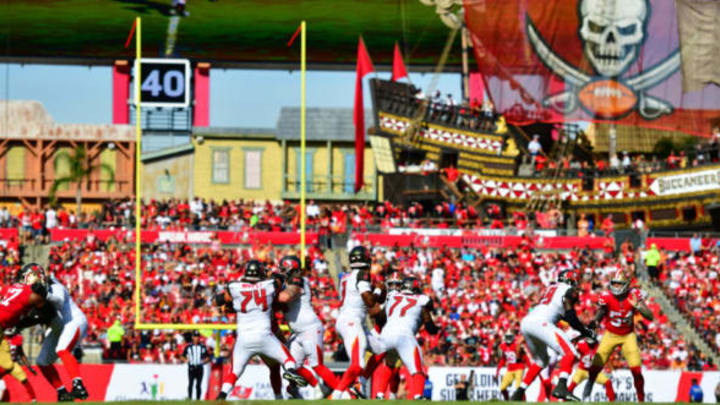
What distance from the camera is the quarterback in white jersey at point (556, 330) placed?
59.2 feet

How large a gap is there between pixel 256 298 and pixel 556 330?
4428 millimetres

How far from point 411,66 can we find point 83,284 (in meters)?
22.7

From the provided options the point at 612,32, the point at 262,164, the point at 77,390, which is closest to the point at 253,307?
the point at 77,390

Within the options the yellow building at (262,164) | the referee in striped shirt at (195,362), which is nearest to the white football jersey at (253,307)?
the referee in striped shirt at (195,362)

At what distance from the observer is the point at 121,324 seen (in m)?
31.5

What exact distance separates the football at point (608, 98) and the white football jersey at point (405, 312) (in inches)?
582

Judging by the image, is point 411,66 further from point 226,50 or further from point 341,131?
point 226,50

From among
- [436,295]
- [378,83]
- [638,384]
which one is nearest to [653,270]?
[436,295]

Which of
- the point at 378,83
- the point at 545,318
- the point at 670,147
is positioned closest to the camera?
the point at 545,318

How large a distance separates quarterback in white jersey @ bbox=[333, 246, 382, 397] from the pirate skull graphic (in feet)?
50.7

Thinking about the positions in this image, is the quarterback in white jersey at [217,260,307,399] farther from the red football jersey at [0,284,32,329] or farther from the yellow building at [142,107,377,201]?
the yellow building at [142,107,377,201]

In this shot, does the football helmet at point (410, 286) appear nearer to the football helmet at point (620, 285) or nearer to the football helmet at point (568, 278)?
the football helmet at point (568, 278)

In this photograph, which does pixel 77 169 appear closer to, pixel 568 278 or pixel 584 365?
pixel 584 365

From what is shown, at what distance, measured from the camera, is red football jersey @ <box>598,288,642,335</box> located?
18469mm
